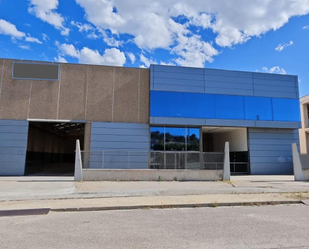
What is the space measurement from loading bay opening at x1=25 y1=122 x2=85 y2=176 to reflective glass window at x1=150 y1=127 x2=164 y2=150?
7.49 meters

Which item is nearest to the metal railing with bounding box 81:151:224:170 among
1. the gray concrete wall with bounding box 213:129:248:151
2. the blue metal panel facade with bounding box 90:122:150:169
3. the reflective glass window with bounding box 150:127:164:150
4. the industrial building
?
the industrial building

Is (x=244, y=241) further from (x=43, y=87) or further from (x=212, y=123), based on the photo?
(x=43, y=87)

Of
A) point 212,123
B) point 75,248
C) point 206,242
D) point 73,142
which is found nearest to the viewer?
point 75,248

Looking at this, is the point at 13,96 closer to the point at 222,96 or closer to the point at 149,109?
the point at 149,109

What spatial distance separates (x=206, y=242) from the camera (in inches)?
192

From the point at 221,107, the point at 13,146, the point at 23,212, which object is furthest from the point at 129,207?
the point at 221,107

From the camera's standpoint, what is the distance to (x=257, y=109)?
22.7 meters

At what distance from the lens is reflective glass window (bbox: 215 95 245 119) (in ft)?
72.3

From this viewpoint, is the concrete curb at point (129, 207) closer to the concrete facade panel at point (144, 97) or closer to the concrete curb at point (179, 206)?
the concrete curb at point (179, 206)

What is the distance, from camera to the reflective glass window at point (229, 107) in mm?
22031

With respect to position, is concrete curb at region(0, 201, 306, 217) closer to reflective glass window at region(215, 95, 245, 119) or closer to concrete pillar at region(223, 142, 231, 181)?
concrete pillar at region(223, 142, 231, 181)

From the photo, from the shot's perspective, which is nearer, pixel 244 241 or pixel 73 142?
pixel 244 241

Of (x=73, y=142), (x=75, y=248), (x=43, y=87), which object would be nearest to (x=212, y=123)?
(x=43, y=87)

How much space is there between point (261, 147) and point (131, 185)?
46.0 feet
